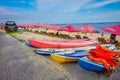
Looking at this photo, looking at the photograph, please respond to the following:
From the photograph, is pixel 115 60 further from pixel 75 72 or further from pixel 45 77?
pixel 45 77

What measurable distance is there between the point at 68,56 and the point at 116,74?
4.15 meters

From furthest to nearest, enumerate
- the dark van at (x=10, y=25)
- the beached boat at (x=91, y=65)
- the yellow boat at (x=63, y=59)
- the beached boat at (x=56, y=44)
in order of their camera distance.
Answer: the dark van at (x=10, y=25)
the beached boat at (x=56, y=44)
the yellow boat at (x=63, y=59)
the beached boat at (x=91, y=65)

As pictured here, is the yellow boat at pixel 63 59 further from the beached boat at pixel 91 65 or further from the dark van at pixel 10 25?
the dark van at pixel 10 25

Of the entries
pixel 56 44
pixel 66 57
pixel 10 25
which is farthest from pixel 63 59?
pixel 10 25

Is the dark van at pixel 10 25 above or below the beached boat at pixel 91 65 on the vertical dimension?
above

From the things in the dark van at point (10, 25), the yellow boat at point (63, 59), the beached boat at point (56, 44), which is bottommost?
the yellow boat at point (63, 59)

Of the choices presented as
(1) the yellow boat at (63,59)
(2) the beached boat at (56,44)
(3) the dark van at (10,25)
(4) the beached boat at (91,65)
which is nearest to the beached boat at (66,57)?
(1) the yellow boat at (63,59)

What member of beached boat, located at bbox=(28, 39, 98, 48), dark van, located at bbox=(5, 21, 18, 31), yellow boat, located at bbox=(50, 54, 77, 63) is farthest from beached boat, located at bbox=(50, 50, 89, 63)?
dark van, located at bbox=(5, 21, 18, 31)

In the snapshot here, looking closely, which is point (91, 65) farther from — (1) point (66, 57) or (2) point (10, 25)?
(2) point (10, 25)

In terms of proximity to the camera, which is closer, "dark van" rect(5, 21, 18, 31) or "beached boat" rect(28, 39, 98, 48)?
"beached boat" rect(28, 39, 98, 48)

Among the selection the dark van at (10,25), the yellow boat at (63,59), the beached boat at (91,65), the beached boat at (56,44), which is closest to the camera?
the beached boat at (91,65)

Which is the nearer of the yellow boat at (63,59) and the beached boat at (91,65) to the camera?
the beached boat at (91,65)

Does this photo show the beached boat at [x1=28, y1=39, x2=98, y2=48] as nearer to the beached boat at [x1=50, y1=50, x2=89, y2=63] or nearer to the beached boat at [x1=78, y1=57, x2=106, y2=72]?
the beached boat at [x1=50, y1=50, x2=89, y2=63]

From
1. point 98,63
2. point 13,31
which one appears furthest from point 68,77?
point 13,31
